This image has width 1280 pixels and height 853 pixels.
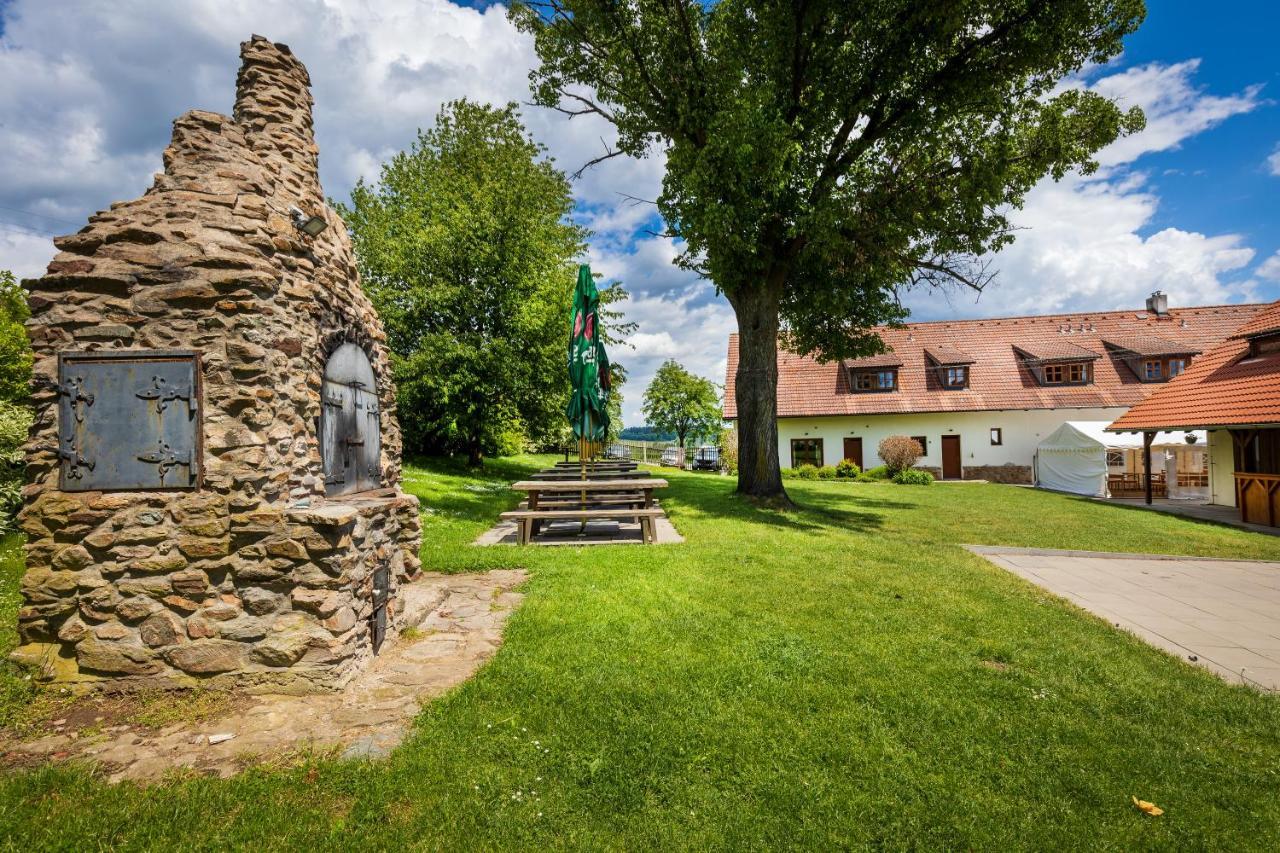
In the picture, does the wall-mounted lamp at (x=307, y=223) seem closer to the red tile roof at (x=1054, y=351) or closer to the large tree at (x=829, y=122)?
the large tree at (x=829, y=122)

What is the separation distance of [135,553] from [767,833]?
418 centimetres

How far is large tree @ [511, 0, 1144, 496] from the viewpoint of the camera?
32.3 ft

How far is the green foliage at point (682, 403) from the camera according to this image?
4328 cm

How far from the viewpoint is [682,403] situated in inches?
1706

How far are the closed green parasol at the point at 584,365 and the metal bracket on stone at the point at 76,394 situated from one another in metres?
5.40

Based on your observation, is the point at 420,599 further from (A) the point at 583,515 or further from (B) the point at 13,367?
(B) the point at 13,367

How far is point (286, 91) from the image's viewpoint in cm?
452

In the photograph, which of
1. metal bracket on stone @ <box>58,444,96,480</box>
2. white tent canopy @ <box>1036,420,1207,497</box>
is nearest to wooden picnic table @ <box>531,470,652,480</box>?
metal bracket on stone @ <box>58,444,96,480</box>

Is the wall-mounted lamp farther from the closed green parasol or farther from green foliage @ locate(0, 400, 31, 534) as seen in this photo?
green foliage @ locate(0, 400, 31, 534)

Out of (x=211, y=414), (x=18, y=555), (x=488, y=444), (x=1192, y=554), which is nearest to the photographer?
(x=211, y=414)

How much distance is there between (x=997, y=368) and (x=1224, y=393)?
12350 millimetres

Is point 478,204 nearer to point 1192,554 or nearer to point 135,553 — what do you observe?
point 135,553

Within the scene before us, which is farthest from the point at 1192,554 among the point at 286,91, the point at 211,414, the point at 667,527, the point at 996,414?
the point at 996,414

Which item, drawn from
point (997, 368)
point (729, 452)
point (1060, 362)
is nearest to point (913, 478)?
point (729, 452)
